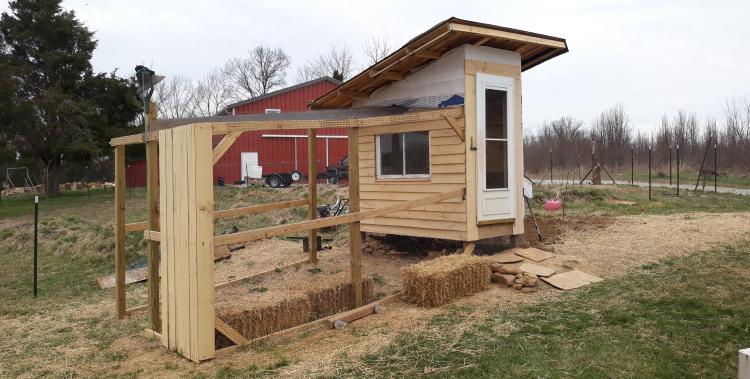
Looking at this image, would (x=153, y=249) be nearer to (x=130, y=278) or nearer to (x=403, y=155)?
(x=130, y=278)

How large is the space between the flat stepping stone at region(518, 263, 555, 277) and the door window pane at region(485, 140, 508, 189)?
135 cm

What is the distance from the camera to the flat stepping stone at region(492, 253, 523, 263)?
7018 mm

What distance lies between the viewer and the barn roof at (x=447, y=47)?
7.09m

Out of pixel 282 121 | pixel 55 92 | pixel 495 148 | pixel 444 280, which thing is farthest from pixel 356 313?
pixel 55 92

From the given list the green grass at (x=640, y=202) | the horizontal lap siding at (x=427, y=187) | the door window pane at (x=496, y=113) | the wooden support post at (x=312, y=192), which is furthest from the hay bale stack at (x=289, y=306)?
the green grass at (x=640, y=202)

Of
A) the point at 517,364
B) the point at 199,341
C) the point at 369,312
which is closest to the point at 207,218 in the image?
the point at 199,341

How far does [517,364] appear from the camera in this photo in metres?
4.04

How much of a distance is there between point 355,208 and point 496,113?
2.95 m

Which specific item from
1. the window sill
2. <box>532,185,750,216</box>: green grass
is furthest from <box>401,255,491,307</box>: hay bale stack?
<box>532,185,750,216</box>: green grass

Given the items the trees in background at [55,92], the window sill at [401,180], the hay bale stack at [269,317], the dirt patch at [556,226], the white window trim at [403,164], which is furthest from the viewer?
the trees in background at [55,92]

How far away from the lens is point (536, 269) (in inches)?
262

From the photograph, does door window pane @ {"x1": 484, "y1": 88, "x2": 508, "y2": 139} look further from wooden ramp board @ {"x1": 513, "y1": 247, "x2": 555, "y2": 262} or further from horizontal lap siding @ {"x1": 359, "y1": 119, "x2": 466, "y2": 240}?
wooden ramp board @ {"x1": 513, "y1": 247, "x2": 555, "y2": 262}

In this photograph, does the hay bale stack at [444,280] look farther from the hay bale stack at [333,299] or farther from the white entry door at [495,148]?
the white entry door at [495,148]

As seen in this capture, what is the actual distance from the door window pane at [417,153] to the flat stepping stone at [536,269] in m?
2.09
